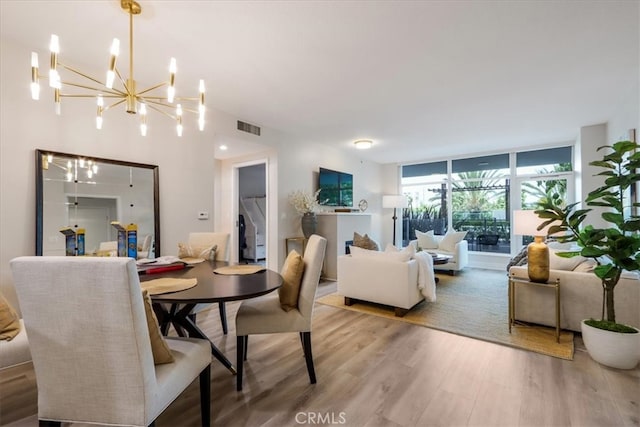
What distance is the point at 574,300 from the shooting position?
Answer: 2.77 meters

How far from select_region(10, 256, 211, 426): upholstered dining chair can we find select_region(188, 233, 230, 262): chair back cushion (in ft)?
5.94

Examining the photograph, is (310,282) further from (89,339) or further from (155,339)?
(89,339)

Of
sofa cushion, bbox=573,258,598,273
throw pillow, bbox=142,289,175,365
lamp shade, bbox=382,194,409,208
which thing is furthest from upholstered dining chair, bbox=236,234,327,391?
lamp shade, bbox=382,194,409,208

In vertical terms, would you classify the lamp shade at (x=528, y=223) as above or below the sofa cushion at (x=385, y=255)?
above

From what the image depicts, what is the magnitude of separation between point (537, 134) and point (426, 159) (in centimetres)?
242

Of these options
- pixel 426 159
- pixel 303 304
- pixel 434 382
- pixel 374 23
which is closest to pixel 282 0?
pixel 374 23

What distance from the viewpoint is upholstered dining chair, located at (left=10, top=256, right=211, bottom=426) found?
1.08 metres

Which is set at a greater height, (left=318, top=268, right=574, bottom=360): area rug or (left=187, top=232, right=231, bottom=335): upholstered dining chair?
(left=187, top=232, right=231, bottom=335): upholstered dining chair

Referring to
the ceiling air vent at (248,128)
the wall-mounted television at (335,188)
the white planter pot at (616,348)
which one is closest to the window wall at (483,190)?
the wall-mounted television at (335,188)

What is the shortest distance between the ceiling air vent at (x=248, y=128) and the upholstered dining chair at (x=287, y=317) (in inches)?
111

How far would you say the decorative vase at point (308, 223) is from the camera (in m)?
5.04

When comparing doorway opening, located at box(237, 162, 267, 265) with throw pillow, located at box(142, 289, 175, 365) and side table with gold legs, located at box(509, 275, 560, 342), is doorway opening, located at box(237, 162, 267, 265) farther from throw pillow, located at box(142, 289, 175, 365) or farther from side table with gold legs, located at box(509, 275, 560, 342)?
throw pillow, located at box(142, 289, 175, 365)

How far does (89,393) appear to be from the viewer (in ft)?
3.88

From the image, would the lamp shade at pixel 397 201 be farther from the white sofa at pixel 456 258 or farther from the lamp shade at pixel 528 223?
the lamp shade at pixel 528 223
